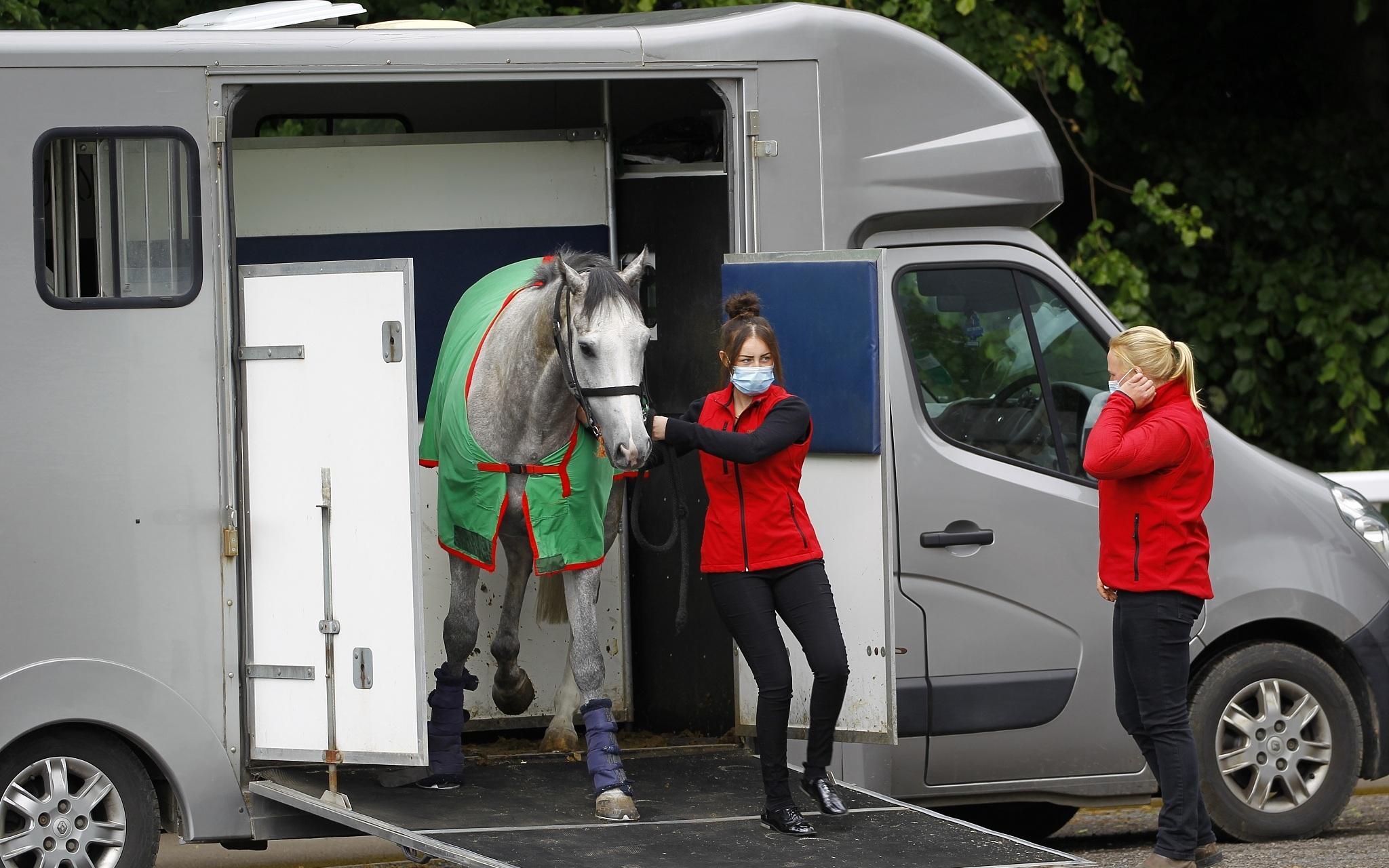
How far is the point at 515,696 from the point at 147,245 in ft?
7.50

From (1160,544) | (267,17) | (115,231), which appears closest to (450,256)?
(267,17)

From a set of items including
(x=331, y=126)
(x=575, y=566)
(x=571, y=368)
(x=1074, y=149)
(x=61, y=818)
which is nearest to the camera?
(x=61, y=818)

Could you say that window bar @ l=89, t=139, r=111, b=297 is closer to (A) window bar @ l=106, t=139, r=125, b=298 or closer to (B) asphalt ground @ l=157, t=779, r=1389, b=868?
(A) window bar @ l=106, t=139, r=125, b=298

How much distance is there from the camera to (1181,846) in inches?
220

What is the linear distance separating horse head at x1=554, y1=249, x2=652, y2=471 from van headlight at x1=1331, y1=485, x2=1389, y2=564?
2.91m

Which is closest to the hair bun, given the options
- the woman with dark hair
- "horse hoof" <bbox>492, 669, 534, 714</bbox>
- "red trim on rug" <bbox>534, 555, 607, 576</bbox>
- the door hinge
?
the woman with dark hair

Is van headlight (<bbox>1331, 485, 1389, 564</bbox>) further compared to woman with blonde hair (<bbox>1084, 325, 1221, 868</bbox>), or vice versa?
van headlight (<bbox>1331, 485, 1389, 564</bbox>)

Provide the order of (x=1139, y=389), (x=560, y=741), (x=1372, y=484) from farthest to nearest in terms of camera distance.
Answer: (x=1372, y=484)
(x=560, y=741)
(x=1139, y=389)

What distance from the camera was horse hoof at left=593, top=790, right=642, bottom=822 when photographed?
566cm

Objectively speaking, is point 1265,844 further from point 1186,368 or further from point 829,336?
point 829,336

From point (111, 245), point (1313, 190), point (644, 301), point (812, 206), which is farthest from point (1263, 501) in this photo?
point (1313, 190)

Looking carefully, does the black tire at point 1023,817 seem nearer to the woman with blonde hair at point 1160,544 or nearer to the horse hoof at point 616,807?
the woman with blonde hair at point 1160,544

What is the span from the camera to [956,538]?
21.0ft

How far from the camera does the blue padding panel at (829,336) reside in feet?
19.1
